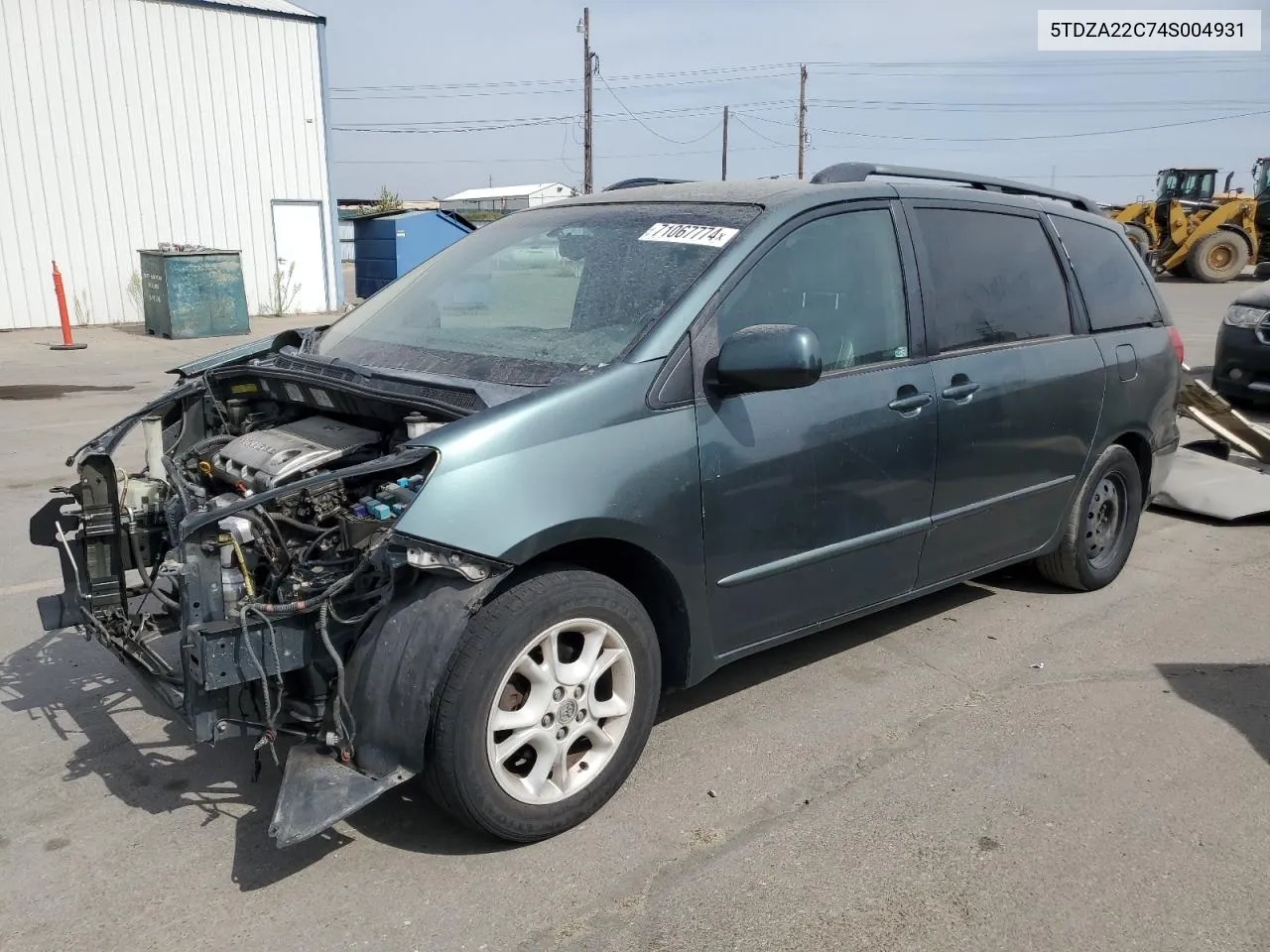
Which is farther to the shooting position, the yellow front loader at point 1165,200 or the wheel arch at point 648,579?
the yellow front loader at point 1165,200

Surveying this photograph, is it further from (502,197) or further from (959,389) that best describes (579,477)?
(502,197)

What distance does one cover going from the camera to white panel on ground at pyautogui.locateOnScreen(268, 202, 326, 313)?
20.0m

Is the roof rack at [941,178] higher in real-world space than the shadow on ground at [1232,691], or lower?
higher

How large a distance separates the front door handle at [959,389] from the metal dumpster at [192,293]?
588 inches

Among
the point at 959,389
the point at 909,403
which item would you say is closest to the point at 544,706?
the point at 909,403

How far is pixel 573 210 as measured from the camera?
408cm

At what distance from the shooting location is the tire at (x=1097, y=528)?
476cm

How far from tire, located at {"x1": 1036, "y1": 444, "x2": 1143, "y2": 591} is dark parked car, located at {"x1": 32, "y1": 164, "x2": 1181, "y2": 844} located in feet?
0.65

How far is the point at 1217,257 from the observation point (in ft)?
88.1

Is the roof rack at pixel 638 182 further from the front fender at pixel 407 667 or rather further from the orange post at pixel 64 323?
the orange post at pixel 64 323

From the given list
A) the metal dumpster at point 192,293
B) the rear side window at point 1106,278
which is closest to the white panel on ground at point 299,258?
the metal dumpster at point 192,293

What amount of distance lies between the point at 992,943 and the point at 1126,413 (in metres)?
2.98

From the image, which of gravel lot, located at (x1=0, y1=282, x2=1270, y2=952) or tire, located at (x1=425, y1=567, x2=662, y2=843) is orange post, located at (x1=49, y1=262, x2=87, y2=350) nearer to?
gravel lot, located at (x1=0, y1=282, x2=1270, y2=952)

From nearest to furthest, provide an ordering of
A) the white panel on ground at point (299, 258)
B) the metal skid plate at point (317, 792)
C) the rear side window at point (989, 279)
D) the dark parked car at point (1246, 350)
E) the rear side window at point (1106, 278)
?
the metal skid plate at point (317, 792)
the rear side window at point (989, 279)
the rear side window at point (1106, 278)
the dark parked car at point (1246, 350)
the white panel on ground at point (299, 258)
